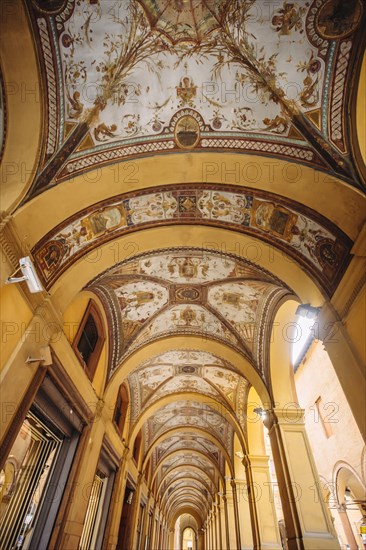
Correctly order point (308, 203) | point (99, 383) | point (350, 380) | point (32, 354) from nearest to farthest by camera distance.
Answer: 1. point (350, 380)
2. point (32, 354)
3. point (308, 203)
4. point (99, 383)

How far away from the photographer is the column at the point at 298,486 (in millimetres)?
5344

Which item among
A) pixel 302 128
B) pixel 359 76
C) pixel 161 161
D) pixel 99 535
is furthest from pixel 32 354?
pixel 99 535

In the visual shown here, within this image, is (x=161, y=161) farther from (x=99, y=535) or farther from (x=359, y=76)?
(x=99, y=535)

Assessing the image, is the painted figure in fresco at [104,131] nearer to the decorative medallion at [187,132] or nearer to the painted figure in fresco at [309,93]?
the decorative medallion at [187,132]

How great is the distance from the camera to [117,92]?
419 centimetres

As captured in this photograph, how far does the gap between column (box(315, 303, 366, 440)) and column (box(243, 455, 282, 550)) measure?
682 cm

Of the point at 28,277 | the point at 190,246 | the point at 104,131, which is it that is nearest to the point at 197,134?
the point at 104,131

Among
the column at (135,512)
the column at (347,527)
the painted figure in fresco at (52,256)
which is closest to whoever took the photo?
the painted figure in fresco at (52,256)

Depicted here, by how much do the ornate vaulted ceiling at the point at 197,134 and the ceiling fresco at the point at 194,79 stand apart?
14 mm

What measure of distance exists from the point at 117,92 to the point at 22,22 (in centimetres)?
124

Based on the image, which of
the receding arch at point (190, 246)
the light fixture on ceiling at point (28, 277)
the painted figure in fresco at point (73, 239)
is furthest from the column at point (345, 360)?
the painted figure in fresco at point (73, 239)

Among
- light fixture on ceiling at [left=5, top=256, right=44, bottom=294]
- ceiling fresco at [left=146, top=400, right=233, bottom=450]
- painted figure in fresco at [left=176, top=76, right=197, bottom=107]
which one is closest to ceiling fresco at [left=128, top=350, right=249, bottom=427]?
ceiling fresco at [left=146, top=400, right=233, bottom=450]

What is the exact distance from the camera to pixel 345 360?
156 inches

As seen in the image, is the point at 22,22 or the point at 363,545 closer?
the point at 22,22
